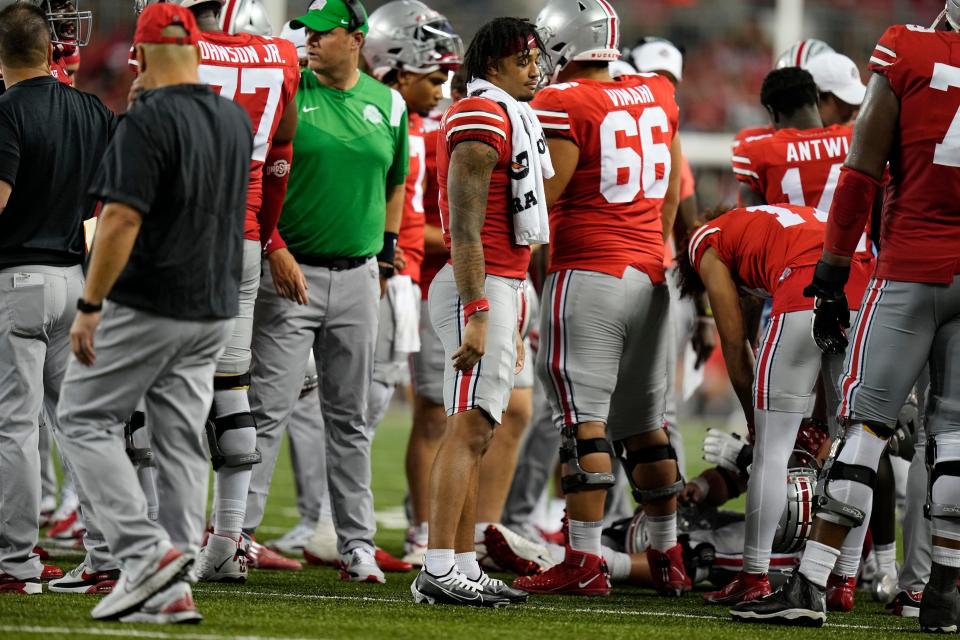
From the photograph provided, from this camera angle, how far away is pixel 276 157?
575 centimetres

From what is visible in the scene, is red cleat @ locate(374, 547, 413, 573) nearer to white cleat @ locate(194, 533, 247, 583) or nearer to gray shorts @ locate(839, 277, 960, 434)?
white cleat @ locate(194, 533, 247, 583)

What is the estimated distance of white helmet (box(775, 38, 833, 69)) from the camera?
7289 millimetres

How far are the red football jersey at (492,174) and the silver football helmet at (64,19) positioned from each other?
1704 millimetres

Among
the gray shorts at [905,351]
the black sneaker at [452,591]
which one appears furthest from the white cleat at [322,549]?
the gray shorts at [905,351]

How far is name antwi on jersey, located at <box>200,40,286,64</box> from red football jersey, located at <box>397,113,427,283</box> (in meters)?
1.68

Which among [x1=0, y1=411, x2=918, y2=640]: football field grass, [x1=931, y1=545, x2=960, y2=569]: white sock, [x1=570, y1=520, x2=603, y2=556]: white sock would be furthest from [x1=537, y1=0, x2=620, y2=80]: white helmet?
[x1=931, y1=545, x2=960, y2=569]: white sock

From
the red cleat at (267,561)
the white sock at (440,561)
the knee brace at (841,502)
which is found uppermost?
the knee brace at (841,502)

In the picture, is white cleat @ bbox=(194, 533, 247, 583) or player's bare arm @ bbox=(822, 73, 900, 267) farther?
white cleat @ bbox=(194, 533, 247, 583)

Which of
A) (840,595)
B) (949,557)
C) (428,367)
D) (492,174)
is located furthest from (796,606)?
(428,367)

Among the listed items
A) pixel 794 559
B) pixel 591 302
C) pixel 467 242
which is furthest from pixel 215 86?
pixel 794 559

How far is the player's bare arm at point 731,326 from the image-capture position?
555cm

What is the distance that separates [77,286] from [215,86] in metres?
0.99

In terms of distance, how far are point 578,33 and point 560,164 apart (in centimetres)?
63

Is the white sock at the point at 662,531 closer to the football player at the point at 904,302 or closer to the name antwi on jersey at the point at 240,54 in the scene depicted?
the football player at the point at 904,302
